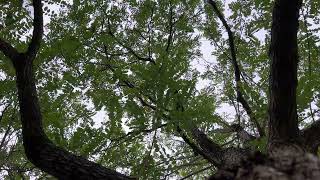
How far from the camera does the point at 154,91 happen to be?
364 cm

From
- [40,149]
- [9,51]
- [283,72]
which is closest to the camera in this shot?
[283,72]

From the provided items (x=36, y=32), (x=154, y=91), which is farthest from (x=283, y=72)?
(x=36, y=32)

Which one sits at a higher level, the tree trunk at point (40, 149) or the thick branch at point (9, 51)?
the thick branch at point (9, 51)

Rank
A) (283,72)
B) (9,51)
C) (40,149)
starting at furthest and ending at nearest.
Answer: (9,51)
(40,149)
(283,72)

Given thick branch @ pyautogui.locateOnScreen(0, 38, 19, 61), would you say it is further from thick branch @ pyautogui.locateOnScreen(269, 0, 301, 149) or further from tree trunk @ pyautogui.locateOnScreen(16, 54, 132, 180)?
thick branch @ pyautogui.locateOnScreen(269, 0, 301, 149)

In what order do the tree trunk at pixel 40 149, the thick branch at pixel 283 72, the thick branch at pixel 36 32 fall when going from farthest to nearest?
1. the thick branch at pixel 36 32
2. the tree trunk at pixel 40 149
3. the thick branch at pixel 283 72

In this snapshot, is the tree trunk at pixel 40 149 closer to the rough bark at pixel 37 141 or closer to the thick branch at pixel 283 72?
the rough bark at pixel 37 141

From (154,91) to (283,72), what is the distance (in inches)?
50.4

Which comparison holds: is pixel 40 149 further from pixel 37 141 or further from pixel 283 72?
pixel 283 72

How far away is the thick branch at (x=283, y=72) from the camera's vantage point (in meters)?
A: 2.66

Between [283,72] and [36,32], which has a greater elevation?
[36,32]

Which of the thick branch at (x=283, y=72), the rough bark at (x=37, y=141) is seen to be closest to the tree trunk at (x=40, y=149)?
the rough bark at (x=37, y=141)

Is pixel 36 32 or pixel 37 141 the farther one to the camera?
pixel 36 32

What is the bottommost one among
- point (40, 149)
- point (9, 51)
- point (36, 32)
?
point (40, 149)
